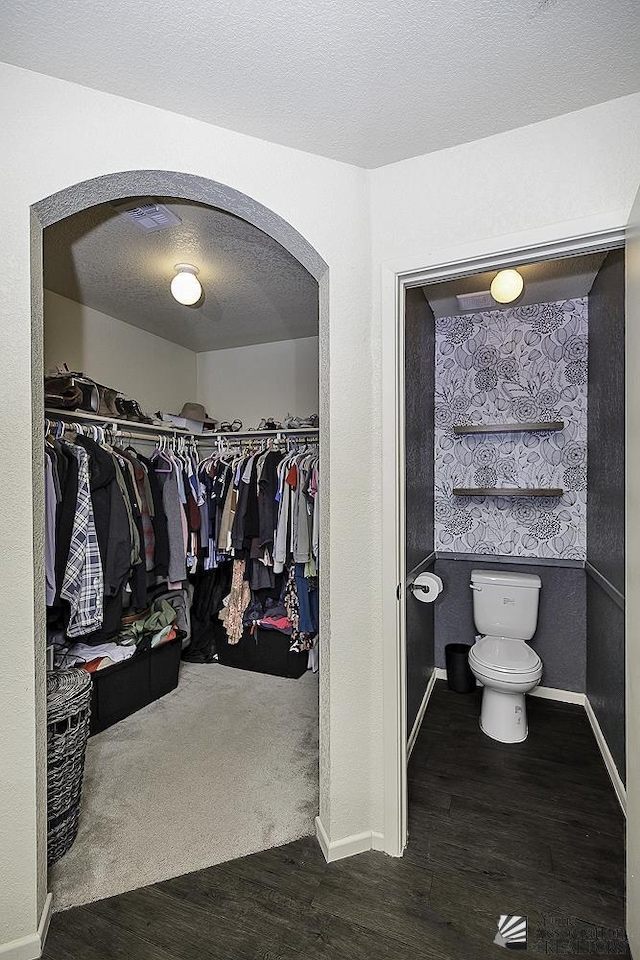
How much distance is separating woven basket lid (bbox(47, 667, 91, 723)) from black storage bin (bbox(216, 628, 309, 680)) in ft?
4.96

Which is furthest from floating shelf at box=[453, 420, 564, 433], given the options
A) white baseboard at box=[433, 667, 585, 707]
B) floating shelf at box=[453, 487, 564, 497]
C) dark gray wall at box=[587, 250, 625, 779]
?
white baseboard at box=[433, 667, 585, 707]

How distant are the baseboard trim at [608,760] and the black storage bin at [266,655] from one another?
1740 millimetres

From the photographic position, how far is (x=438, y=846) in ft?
5.96

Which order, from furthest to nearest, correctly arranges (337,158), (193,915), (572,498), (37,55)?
(572,498) < (337,158) < (193,915) < (37,55)

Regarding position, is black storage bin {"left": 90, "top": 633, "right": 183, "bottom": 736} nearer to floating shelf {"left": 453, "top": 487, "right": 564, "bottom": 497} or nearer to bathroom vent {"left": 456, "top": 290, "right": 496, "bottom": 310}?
floating shelf {"left": 453, "top": 487, "right": 564, "bottom": 497}

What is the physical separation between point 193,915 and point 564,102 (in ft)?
9.00

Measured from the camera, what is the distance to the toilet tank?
9.42 ft

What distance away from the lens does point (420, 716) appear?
2744 mm

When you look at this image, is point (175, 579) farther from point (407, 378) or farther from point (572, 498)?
point (572, 498)

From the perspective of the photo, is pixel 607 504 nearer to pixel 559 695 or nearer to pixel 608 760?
pixel 608 760

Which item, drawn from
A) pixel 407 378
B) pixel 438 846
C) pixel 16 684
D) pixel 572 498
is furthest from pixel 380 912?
pixel 572 498

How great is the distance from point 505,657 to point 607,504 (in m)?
0.92

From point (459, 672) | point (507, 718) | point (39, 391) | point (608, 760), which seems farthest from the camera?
point (459, 672)

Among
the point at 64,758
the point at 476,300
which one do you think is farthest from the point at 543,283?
the point at 64,758
